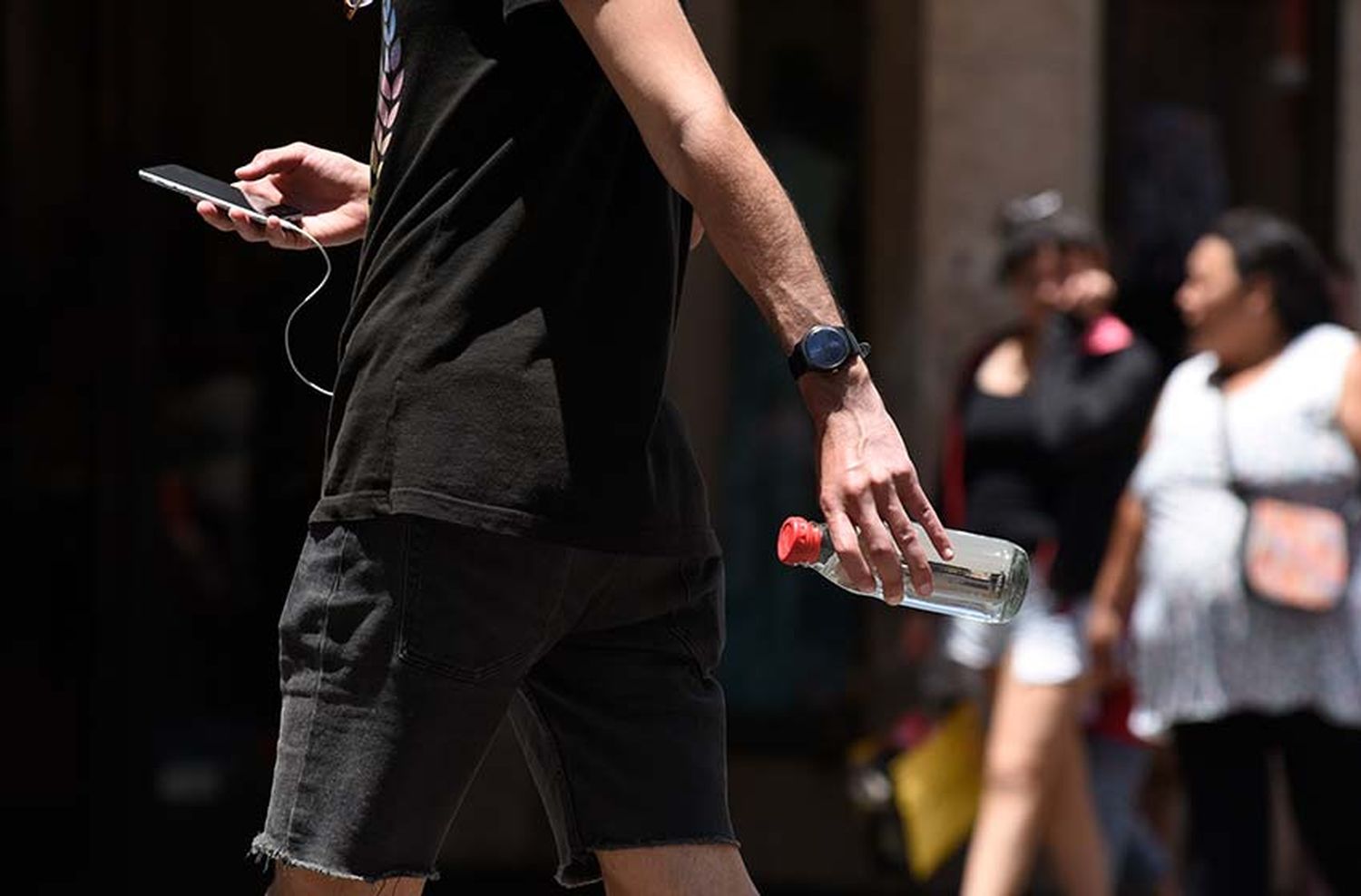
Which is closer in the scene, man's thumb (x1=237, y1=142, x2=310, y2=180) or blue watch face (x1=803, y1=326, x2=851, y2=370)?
blue watch face (x1=803, y1=326, x2=851, y2=370)

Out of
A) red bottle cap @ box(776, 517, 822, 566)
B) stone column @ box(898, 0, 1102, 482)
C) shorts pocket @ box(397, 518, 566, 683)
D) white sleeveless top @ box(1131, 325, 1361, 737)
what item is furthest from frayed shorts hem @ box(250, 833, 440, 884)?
stone column @ box(898, 0, 1102, 482)

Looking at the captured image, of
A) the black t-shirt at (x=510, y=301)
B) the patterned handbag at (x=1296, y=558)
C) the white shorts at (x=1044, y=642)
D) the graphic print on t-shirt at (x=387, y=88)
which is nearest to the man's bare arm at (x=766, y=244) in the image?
the black t-shirt at (x=510, y=301)

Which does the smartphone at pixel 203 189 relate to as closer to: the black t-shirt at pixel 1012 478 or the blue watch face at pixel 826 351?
the blue watch face at pixel 826 351

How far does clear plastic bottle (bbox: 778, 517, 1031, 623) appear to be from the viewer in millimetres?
2686

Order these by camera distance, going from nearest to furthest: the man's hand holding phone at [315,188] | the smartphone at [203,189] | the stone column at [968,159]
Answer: the smartphone at [203,189] < the man's hand holding phone at [315,188] < the stone column at [968,159]

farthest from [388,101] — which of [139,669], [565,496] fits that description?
[139,669]

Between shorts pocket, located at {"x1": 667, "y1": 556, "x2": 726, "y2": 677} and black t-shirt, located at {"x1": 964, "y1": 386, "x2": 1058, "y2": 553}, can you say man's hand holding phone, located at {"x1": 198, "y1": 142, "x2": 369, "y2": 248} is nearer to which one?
shorts pocket, located at {"x1": 667, "y1": 556, "x2": 726, "y2": 677}

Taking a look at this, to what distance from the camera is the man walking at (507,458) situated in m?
2.74

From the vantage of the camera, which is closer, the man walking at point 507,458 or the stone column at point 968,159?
the man walking at point 507,458

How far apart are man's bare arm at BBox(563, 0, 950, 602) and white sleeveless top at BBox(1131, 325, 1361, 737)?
9.67 ft

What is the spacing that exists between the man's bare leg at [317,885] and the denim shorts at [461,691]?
0.02m

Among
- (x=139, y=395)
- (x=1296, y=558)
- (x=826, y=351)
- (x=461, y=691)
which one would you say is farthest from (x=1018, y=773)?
(x=826, y=351)

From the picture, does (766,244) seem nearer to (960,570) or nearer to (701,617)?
(960,570)

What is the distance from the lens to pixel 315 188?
3207mm
